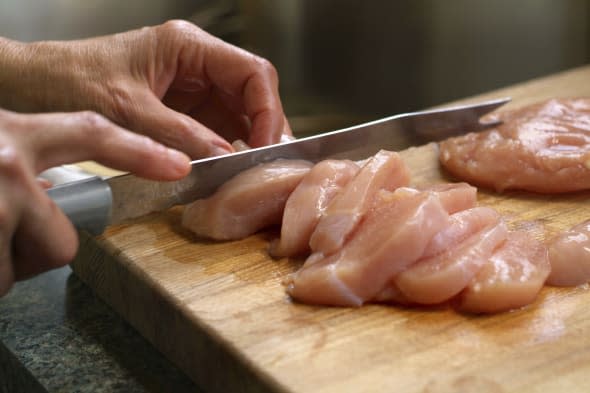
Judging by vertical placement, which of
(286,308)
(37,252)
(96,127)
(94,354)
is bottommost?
(94,354)

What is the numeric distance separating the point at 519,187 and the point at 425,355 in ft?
2.84

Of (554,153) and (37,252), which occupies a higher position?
(37,252)

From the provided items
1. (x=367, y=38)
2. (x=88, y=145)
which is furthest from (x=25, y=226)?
(x=367, y=38)

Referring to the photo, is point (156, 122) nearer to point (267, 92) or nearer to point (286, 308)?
point (267, 92)

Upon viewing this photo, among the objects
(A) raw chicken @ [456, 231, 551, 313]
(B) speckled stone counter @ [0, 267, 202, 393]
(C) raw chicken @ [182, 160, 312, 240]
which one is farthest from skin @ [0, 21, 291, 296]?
(A) raw chicken @ [456, 231, 551, 313]

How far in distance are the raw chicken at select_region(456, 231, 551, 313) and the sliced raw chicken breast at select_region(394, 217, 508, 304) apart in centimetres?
2

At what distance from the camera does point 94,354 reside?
185 cm

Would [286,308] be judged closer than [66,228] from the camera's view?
No

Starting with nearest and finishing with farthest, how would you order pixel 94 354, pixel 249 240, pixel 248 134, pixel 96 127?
pixel 96 127 → pixel 94 354 → pixel 249 240 → pixel 248 134

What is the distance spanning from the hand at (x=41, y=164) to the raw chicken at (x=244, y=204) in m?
0.40

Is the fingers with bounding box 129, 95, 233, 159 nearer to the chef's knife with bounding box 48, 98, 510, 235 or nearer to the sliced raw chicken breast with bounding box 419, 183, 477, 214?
the chef's knife with bounding box 48, 98, 510, 235

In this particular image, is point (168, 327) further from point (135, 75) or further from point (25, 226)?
point (135, 75)

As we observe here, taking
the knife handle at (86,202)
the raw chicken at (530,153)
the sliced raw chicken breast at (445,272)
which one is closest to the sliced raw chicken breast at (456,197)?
the sliced raw chicken breast at (445,272)

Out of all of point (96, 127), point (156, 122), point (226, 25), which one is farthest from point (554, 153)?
point (226, 25)
